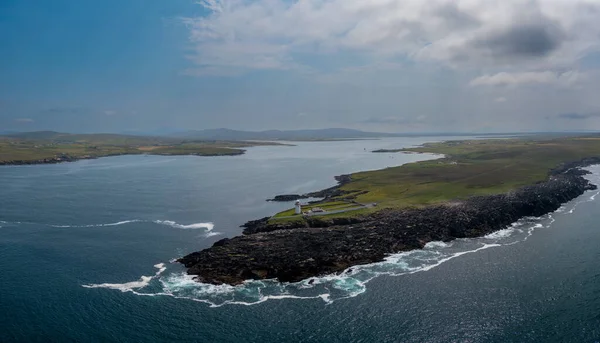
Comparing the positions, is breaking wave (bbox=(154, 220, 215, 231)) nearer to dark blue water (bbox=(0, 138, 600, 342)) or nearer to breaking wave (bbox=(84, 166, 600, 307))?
dark blue water (bbox=(0, 138, 600, 342))

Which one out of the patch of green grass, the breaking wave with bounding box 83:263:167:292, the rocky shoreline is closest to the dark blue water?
the breaking wave with bounding box 83:263:167:292

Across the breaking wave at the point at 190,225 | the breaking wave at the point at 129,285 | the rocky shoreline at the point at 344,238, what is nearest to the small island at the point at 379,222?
the rocky shoreline at the point at 344,238

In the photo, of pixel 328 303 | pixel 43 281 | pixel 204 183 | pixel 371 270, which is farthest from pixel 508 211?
pixel 204 183

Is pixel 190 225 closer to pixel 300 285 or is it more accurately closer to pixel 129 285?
pixel 129 285

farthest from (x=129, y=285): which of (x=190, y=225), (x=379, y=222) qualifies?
(x=379, y=222)

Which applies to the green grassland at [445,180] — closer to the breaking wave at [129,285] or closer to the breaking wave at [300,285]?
the breaking wave at [300,285]

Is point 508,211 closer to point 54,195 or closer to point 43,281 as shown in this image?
point 43,281
